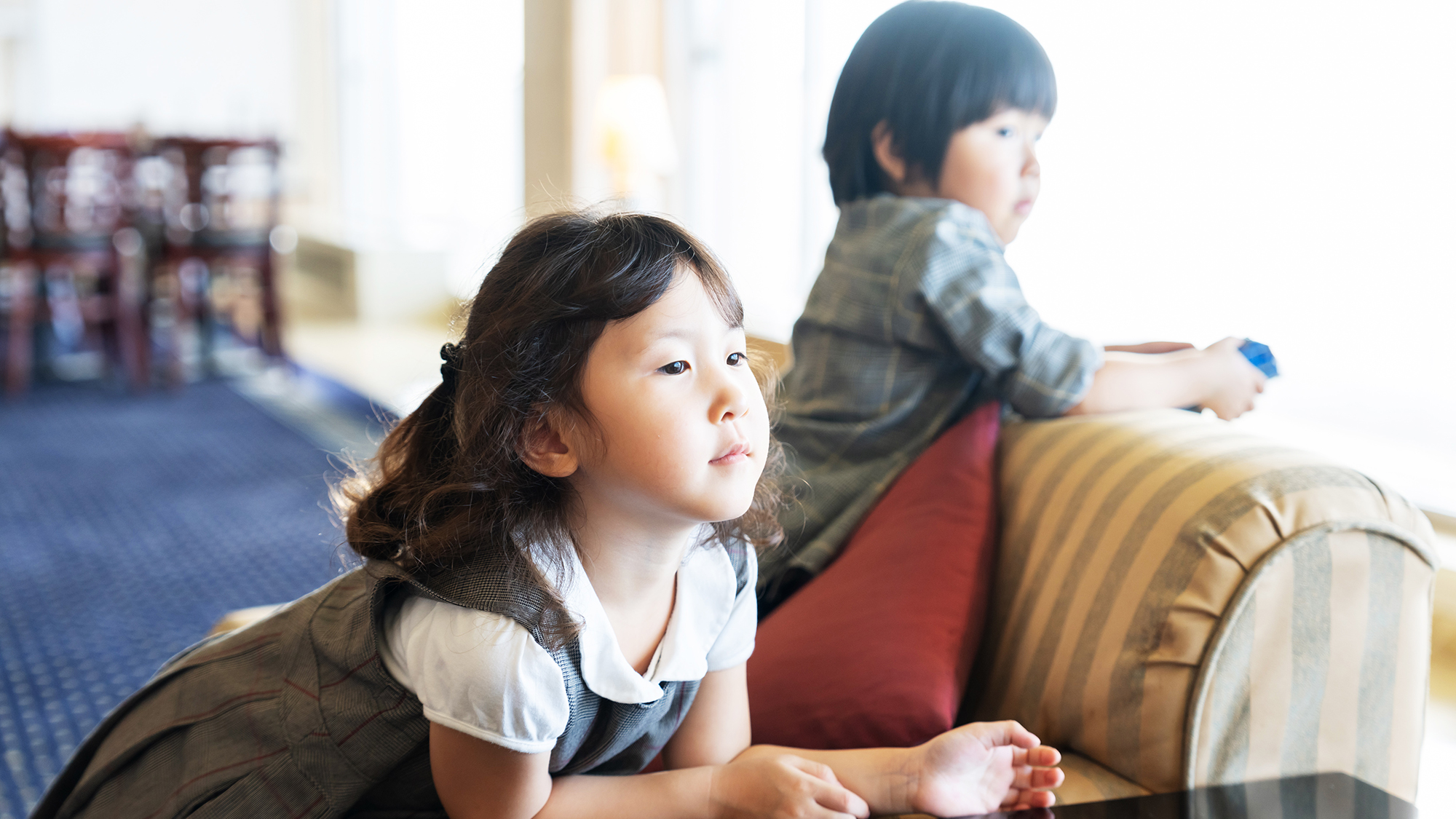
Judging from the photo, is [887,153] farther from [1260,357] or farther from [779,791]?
[779,791]

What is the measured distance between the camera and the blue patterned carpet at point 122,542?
2.11 meters

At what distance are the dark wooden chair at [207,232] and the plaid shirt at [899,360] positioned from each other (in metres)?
4.20

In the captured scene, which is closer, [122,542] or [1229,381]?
[1229,381]

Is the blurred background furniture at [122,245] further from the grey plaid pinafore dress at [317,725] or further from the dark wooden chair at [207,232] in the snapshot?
the grey plaid pinafore dress at [317,725]

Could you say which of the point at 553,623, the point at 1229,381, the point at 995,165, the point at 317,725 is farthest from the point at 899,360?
the point at 317,725

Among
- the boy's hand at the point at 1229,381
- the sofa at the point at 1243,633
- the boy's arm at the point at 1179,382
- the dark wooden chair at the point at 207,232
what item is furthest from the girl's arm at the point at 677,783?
the dark wooden chair at the point at 207,232

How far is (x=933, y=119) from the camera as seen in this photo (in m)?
1.28

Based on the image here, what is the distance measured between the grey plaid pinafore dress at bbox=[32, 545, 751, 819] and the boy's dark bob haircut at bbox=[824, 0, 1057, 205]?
576 mm

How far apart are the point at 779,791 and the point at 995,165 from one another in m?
0.76

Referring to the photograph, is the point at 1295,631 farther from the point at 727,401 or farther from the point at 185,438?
the point at 185,438

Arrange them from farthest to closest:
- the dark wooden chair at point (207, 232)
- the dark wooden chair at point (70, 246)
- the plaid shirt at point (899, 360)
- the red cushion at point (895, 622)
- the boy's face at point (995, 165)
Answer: the dark wooden chair at point (207, 232) → the dark wooden chair at point (70, 246) → the boy's face at point (995, 165) → the plaid shirt at point (899, 360) → the red cushion at point (895, 622)

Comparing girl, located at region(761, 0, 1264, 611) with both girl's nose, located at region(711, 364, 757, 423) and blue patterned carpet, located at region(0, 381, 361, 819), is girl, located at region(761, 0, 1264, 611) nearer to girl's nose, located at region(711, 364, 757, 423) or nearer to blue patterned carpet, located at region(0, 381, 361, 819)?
girl's nose, located at region(711, 364, 757, 423)

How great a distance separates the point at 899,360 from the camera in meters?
1.27

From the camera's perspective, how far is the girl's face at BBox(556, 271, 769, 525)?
2.51 feet
